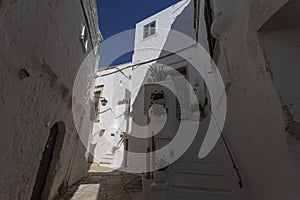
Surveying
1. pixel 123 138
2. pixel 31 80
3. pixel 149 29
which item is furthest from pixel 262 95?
pixel 149 29

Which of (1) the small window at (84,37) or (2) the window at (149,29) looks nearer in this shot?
(1) the small window at (84,37)

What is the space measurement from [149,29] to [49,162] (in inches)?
351

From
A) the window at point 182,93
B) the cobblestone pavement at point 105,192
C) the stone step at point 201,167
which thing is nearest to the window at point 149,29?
the window at point 182,93

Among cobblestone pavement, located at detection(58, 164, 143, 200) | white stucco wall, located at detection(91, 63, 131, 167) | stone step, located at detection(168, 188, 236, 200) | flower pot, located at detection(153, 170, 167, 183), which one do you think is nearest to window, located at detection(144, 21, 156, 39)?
white stucco wall, located at detection(91, 63, 131, 167)

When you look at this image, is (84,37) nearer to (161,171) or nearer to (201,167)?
(161,171)

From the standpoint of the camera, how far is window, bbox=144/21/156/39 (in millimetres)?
9806

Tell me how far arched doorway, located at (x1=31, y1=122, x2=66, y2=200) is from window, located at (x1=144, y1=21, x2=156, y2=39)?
779 centimetres

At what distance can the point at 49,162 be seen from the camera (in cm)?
384

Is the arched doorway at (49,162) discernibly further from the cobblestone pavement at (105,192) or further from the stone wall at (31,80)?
the cobblestone pavement at (105,192)

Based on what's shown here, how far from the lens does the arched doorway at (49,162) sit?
3.53 meters

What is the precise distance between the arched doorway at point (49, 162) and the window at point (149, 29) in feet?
25.6

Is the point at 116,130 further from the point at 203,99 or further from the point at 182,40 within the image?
the point at 182,40

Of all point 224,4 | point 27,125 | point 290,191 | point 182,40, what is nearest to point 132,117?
point 182,40

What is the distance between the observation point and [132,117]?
8094 mm
